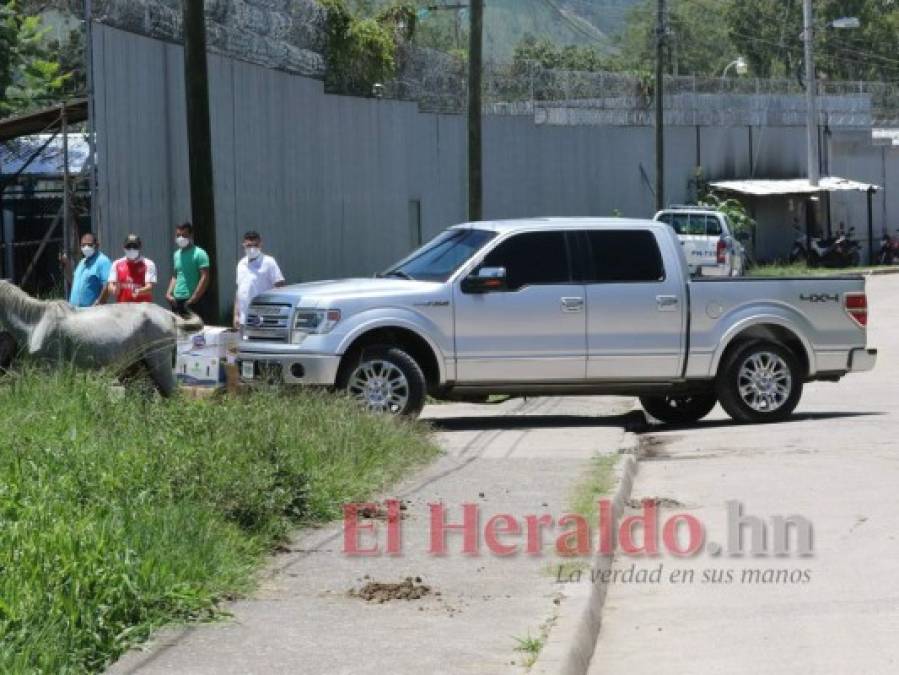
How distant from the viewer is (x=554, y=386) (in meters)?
15.6

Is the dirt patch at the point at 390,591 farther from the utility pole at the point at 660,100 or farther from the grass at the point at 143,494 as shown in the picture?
the utility pole at the point at 660,100

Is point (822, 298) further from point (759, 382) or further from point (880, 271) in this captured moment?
point (880, 271)

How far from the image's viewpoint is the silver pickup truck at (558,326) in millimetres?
15109

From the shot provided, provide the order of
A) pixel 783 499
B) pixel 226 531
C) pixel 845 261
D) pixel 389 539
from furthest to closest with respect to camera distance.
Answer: pixel 845 261 → pixel 783 499 → pixel 389 539 → pixel 226 531

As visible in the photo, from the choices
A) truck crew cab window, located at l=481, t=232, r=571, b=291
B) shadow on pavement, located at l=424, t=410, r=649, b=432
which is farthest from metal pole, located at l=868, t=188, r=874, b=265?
truck crew cab window, located at l=481, t=232, r=571, b=291

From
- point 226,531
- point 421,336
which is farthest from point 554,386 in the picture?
point 226,531

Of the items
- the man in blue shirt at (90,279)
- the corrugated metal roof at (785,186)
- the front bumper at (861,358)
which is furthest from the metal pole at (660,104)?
the man in blue shirt at (90,279)

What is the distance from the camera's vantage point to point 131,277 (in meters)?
Result: 17.5

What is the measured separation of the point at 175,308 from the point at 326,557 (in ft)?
33.0

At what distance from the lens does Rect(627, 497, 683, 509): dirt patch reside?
11312 mm

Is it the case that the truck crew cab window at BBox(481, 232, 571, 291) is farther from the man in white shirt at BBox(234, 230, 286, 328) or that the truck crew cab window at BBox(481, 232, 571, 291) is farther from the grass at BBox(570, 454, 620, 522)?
the man in white shirt at BBox(234, 230, 286, 328)

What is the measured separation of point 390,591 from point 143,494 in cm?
138

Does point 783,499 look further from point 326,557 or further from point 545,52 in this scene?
point 545,52

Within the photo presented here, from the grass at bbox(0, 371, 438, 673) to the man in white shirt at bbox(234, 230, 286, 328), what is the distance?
4267mm
